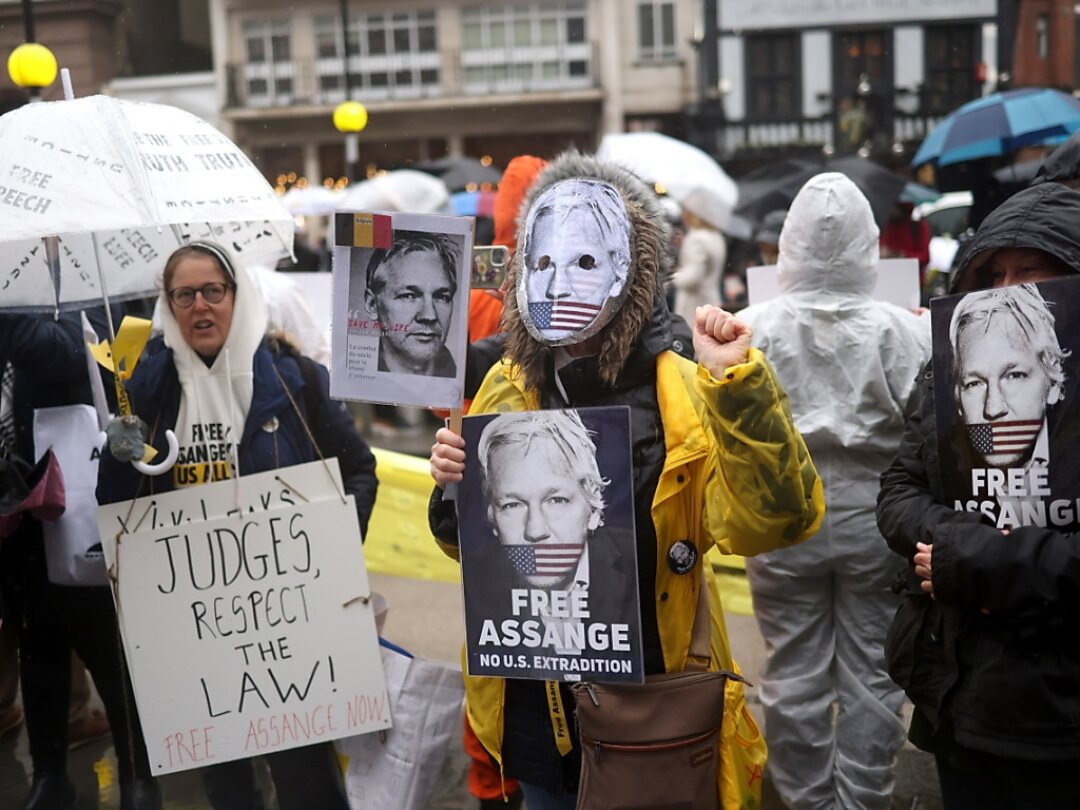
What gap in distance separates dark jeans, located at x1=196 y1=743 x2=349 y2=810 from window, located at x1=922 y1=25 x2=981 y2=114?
595 inches

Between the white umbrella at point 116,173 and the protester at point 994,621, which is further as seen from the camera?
the white umbrella at point 116,173

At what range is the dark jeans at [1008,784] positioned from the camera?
2.22 metres

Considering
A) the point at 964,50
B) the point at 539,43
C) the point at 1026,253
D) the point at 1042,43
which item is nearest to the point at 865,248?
the point at 1026,253

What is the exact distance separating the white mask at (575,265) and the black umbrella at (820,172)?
3804 millimetres

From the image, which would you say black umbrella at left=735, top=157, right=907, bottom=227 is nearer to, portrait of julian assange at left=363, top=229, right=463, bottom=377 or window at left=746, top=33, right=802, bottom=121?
portrait of julian assange at left=363, top=229, right=463, bottom=377

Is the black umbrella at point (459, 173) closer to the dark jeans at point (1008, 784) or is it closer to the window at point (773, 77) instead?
the dark jeans at point (1008, 784)

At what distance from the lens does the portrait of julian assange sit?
245 centimetres

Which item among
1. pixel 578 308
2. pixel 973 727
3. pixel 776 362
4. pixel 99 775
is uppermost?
pixel 578 308

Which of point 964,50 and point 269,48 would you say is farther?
point 269,48

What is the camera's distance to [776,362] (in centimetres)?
367

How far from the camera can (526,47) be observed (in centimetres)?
2530

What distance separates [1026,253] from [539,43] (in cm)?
2432

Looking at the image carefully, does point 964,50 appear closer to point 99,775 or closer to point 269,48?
point 269,48

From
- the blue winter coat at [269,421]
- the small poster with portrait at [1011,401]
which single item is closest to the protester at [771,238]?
the blue winter coat at [269,421]
